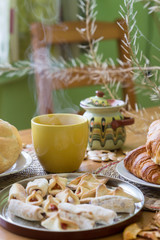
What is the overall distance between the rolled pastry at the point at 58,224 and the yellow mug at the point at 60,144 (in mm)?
271

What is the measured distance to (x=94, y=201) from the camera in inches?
22.9

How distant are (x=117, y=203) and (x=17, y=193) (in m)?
0.16

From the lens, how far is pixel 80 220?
0.53 meters

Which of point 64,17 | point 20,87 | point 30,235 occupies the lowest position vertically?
point 20,87

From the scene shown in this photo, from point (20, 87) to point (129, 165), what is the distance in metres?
1.82

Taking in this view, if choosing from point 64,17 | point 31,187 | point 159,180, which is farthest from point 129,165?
point 64,17

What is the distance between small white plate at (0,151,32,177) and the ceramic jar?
0.20m

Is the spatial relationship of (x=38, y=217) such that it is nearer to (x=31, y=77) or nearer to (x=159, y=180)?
(x=159, y=180)

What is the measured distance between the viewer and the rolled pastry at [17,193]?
616 millimetres

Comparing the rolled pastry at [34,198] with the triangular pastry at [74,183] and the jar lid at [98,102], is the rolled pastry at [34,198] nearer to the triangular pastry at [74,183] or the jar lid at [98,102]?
the triangular pastry at [74,183]

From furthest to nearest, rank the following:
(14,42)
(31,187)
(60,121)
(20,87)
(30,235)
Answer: (20,87), (14,42), (60,121), (31,187), (30,235)

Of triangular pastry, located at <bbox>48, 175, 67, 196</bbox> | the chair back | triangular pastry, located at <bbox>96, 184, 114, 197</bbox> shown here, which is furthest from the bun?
the chair back

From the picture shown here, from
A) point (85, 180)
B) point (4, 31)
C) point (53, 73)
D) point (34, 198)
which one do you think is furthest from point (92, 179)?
point (4, 31)

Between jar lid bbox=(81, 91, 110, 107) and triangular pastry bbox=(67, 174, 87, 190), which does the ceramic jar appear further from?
triangular pastry bbox=(67, 174, 87, 190)
